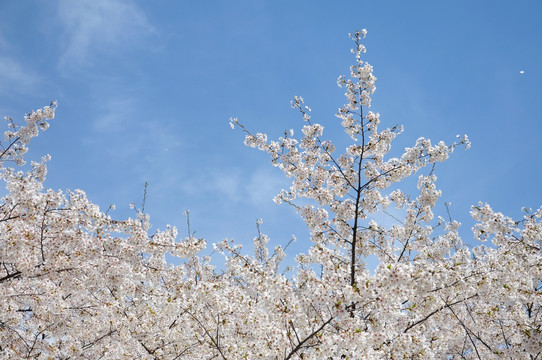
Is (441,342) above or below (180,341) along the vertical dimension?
above

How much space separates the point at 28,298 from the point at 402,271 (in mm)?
8136

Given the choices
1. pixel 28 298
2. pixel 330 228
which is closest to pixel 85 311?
pixel 28 298

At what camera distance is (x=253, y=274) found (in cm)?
632

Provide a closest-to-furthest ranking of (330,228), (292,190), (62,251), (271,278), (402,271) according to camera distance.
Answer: (402,271) → (271,278) → (62,251) → (330,228) → (292,190)

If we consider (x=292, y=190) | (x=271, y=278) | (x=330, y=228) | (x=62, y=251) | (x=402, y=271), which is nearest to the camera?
(x=402, y=271)

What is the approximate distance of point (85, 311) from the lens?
28.5 ft

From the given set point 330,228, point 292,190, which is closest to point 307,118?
point 292,190

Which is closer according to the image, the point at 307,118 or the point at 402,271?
the point at 402,271

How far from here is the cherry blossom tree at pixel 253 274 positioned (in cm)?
638

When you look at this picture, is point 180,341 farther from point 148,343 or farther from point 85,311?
point 85,311

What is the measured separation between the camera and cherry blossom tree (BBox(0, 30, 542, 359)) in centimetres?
638

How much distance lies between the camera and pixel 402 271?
4.92m

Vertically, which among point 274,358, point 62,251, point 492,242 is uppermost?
point 492,242

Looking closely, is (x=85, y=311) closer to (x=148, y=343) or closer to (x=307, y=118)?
(x=148, y=343)
